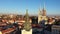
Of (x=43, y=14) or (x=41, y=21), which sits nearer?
(x=41, y=21)

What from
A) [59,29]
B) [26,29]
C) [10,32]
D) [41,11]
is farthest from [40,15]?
[26,29]

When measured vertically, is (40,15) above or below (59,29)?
above

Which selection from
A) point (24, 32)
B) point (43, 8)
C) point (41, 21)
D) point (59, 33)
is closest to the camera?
point (24, 32)

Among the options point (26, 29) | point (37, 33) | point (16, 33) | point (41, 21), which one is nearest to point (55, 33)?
point (37, 33)

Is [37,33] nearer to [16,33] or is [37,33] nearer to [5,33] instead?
[16,33]

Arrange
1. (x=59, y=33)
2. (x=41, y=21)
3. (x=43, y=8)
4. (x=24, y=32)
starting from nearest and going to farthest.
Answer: (x=24, y=32)
(x=59, y=33)
(x=41, y=21)
(x=43, y=8)

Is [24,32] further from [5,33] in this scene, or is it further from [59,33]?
[59,33]

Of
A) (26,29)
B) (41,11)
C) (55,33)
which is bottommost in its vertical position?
(55,33)

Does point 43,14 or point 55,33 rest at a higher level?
point 43,14

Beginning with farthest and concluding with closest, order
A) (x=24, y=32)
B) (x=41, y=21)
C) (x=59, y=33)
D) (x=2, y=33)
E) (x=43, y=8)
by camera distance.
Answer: (x=43, y=8) < (x=41, y=21) < (x=59, y=33) < (x=2, y=33) < (x=24, y=32)
